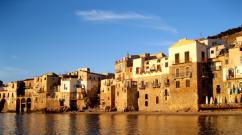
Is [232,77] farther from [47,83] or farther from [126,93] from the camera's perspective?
[47,83]

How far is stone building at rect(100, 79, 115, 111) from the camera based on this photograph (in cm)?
9288

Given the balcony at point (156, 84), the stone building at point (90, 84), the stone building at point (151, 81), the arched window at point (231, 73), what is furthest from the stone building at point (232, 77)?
the stone building at point (90, 84)

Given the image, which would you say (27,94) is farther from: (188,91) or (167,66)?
(188,91)

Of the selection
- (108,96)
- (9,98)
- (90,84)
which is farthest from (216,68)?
(9,98)

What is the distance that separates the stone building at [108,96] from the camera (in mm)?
92875

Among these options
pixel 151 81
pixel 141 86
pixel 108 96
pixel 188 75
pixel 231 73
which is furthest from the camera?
pixel 108 96

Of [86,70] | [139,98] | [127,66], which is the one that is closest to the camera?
[139,98]

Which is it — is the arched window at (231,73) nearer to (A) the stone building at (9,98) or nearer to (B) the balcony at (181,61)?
(B) the balcony at (181,61)

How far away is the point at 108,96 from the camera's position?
93.8m

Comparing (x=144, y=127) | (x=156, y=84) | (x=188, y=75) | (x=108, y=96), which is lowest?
(x=144, y=127)

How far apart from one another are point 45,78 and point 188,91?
2122 inches

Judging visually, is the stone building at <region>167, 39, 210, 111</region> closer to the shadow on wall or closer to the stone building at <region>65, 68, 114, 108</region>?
the stone building at <region>65, 68, 114, 108</region>

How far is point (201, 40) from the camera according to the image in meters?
78.9

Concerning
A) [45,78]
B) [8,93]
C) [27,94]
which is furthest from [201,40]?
[8,93]
